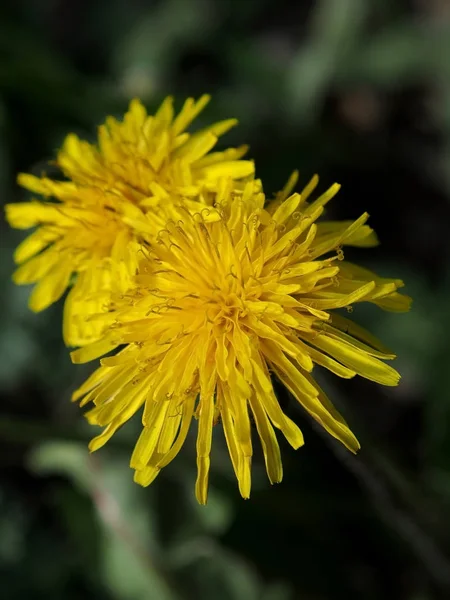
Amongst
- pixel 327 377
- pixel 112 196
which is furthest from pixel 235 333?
pixel 327 377

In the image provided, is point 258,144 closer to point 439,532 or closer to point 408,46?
point 408,46

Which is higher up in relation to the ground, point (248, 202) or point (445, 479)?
point (248, 202)

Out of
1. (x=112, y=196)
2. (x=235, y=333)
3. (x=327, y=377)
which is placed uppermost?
(x=112, y=196)

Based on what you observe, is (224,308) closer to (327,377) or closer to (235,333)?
(235,333)

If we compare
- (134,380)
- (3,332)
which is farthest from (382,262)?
(134,380)

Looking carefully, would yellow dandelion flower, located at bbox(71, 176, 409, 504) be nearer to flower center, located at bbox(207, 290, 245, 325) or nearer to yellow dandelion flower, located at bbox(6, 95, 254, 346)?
flower center, located at bbox(207, 290, 245, 325)

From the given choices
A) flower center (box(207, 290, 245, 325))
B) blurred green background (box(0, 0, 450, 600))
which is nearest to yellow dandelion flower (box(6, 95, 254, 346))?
flower center (box(207, 290, 245, 325))

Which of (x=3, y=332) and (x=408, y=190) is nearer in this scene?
(x=3, y=332)
